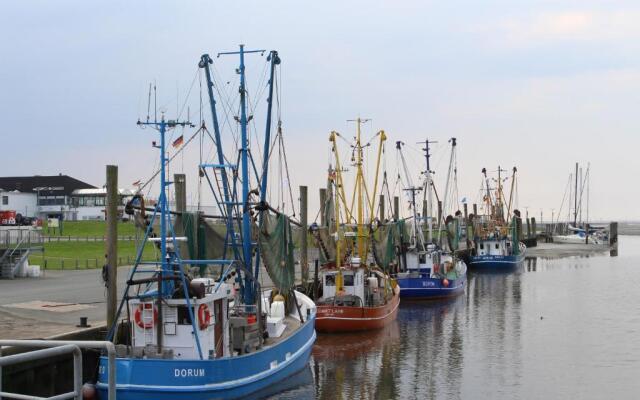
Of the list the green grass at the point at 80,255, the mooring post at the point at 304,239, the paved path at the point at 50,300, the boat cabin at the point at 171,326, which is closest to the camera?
the boat cabin at the point at 171,326

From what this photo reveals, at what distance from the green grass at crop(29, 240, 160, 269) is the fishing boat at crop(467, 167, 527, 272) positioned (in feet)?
109

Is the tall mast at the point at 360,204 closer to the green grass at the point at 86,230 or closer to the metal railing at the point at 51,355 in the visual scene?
the metal railing at the point at 51,355

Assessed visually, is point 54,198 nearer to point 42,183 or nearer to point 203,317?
point 42,183

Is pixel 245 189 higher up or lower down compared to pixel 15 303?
higher up

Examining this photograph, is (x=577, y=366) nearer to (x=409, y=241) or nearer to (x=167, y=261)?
(x=167, y=261)

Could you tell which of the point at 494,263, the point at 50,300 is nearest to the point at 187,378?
the point at 50,300

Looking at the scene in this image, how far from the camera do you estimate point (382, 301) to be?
34.1m

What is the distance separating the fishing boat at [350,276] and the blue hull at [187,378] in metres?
11.4

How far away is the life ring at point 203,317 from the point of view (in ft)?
57.7

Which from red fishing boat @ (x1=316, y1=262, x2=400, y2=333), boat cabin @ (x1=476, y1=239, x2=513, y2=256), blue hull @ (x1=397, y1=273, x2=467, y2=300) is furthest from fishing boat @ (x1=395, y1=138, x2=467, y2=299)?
boat cabin @ (x1=476, y1=239, x2=513, y2=256)

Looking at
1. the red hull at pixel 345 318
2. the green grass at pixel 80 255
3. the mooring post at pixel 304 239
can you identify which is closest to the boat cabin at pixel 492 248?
the green grass at pixel 80 255

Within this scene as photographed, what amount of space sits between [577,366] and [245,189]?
13181 millimetres

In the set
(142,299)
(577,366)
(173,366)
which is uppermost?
(142,299)

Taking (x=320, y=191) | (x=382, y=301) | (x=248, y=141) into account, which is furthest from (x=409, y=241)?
(x=248, y=141)
